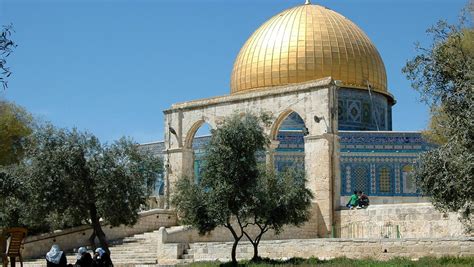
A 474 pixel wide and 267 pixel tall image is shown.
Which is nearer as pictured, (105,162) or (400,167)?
(105,162)

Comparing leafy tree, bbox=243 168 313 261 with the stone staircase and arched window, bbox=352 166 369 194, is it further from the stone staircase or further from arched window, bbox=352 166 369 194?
arched window, bbox=352 166 369 194

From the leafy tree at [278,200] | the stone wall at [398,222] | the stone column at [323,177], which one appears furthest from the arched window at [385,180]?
the leafy tree at [278,200]

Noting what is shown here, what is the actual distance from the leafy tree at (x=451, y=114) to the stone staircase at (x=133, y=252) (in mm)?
8587

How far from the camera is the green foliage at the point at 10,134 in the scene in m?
27.4

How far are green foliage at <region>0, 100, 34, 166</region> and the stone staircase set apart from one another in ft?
18.5

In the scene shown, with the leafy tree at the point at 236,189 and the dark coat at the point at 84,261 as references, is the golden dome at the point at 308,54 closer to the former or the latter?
the leafy tree at the point at 236,189

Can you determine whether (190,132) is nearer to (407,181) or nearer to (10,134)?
(10,134)

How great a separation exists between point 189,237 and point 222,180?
562 centimetres

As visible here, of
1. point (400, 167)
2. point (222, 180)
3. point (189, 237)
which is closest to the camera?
point (222, 180)

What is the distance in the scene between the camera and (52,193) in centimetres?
2098

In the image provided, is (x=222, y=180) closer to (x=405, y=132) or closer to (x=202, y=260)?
(x=202, y=260)

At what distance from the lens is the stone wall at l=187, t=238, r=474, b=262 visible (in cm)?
1789

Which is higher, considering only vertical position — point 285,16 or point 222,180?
point 285,16


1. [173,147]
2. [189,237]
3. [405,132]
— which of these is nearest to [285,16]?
[405,132]
